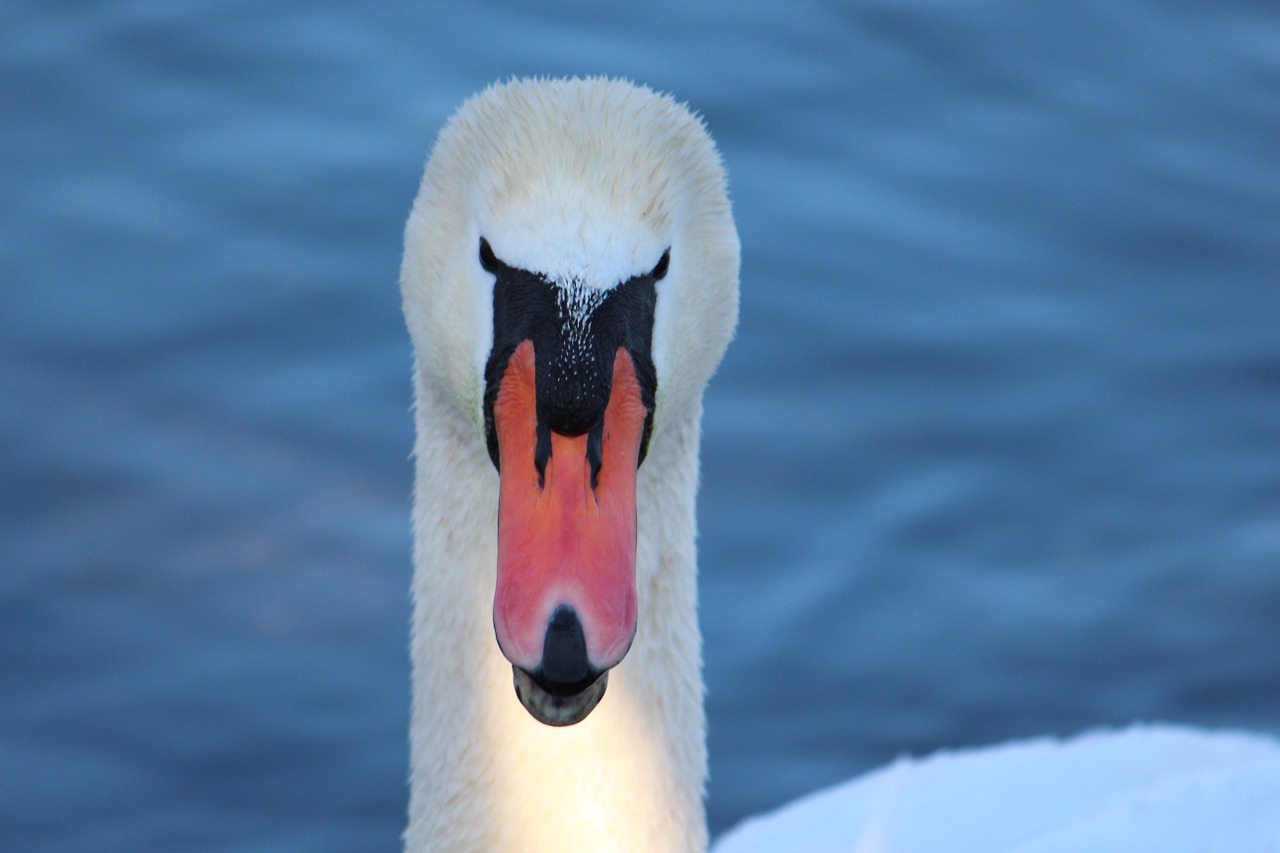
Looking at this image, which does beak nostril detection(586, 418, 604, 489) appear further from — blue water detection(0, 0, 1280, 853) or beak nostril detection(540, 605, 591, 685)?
blue water detection(0, 0, 1280, 853)

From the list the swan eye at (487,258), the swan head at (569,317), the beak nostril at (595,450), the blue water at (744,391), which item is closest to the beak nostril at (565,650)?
the swan head at (569,317)

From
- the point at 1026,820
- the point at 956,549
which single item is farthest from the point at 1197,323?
the point at 1026,820

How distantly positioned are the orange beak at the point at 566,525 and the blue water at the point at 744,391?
2934mm

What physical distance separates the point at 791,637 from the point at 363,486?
4.94ft

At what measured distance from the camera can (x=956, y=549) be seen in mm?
6121

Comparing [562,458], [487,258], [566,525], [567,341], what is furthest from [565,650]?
[487,258]

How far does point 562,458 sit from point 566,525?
0.10 meters

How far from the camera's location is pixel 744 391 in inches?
255

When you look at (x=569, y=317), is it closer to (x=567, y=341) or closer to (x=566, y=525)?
(x=567, y=341)

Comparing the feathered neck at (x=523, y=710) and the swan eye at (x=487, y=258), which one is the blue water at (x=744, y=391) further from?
the swan eye at (x=487, y=258)

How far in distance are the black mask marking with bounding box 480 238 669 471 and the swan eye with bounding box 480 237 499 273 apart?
7 centimetres

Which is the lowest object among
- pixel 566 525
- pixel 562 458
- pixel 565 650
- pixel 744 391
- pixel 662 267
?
pixel 565 650

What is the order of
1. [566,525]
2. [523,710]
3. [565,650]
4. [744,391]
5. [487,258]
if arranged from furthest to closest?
[744,391] → [523,710] → [487,258] → [566,525] → [565,650]

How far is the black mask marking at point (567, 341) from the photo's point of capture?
261 centimetres
